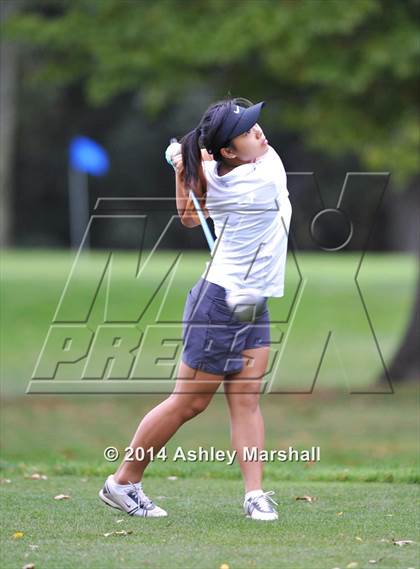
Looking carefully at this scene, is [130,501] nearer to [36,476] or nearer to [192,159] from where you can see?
[192,159]

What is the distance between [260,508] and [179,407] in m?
0.68

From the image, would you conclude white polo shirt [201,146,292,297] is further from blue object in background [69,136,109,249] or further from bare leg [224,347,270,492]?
blue object in background [69,136,109,249]

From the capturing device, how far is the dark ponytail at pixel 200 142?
6285 mm

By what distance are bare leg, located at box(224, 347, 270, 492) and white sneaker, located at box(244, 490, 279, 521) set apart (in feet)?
0.25

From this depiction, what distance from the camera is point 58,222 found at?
52.6 meters

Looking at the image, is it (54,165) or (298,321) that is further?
(54,165)

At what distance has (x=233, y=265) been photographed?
6.36 metres

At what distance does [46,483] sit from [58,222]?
148 feet

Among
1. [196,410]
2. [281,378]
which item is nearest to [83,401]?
[281,378]

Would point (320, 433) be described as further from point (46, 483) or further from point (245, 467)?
point (245, 467)

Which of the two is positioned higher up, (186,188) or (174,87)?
(186,188)

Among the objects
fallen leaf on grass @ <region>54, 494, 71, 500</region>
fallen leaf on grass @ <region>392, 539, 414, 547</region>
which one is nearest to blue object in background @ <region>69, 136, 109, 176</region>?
fallen leaf on grass @ <region>54, 494, 71, 500</region>

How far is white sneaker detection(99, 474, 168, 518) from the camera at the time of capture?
21.7ft

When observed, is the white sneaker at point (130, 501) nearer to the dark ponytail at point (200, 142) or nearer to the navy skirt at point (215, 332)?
the navy skirt at point (215, 332)
